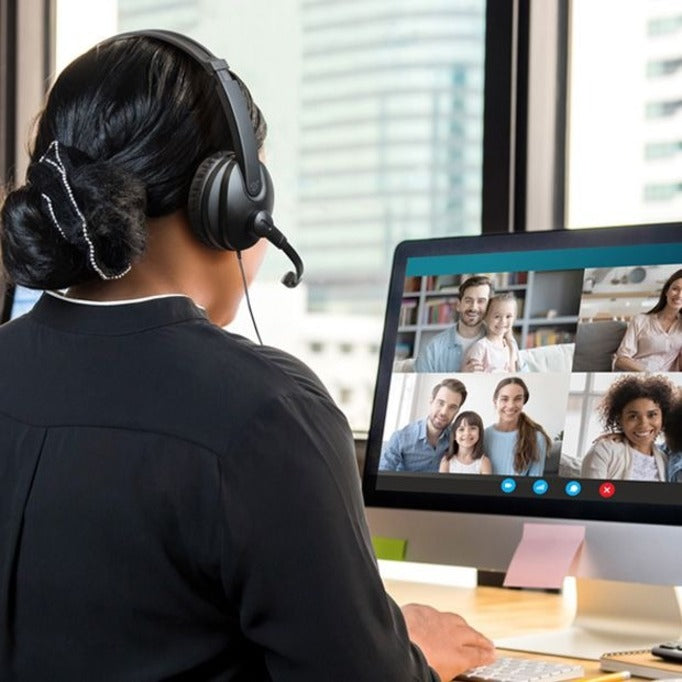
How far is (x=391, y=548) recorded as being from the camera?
1439 millimetres

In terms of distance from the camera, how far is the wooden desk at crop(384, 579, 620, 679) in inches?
56.3

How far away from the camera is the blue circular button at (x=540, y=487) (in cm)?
134

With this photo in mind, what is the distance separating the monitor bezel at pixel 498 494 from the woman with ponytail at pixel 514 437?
0.03m

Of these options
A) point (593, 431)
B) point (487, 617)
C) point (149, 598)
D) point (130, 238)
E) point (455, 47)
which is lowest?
point (487, 617)

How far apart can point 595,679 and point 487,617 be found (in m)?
0.38

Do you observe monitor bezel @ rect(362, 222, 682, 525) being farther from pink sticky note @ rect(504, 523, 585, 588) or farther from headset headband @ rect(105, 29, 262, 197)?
headset headband @ rect(105, 29, 262, 197)

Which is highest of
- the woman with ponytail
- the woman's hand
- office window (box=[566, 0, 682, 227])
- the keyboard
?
office window (box=[566, 0, 682, 227])

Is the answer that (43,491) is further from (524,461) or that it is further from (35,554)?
(524,461)

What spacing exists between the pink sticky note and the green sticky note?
0.15 meters

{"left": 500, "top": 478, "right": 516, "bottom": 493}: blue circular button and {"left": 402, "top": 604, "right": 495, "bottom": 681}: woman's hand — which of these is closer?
{"left": 402, "top": 604, "right": 495, "bottom": 681}: woman's hand

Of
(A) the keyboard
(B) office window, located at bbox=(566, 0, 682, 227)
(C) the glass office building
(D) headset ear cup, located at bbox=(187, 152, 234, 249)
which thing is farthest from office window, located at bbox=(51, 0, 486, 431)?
(D) headset ear cup, located at bbox=(187, 152, 234, 249)

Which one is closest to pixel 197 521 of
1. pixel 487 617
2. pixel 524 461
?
pixel 524 461

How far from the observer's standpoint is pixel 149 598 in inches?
32.7

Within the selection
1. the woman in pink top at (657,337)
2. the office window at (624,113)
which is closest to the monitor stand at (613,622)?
the woman in pink top at (657,337)
